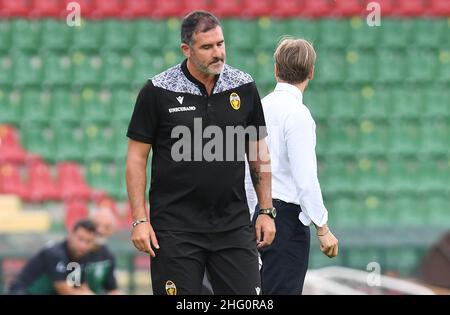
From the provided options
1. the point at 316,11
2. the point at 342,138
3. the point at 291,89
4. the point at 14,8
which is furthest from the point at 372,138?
the point at 291,89

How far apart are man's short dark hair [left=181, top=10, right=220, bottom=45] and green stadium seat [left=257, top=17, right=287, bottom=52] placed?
8.33 meters

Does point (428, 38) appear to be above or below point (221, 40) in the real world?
above

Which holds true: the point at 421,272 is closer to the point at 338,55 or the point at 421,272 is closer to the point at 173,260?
the point at 338,55

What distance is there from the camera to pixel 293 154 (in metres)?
4.71

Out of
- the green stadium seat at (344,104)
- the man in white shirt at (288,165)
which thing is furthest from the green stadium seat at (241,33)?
the man in white shirt at (288,165)

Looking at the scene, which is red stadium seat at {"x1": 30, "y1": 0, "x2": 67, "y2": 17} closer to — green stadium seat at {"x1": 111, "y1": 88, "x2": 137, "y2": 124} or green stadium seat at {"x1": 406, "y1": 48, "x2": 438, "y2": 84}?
green stadium seat at {"x1": 111, "y1": 88, "x2": 137, "y2": 124}

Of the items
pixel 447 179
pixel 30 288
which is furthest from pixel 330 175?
pixel 30 288

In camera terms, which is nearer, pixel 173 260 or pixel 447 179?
pixel 173 260

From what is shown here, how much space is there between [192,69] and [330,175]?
8.02 m

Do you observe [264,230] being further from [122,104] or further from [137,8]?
[137,8]

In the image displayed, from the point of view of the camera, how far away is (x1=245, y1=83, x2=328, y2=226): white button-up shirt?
4.70m

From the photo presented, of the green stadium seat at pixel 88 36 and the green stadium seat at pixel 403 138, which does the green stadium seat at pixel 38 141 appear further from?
the green stadium seat at pixel 403 138

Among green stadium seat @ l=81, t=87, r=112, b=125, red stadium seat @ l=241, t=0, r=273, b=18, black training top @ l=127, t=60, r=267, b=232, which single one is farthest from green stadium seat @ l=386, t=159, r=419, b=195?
black training top @ l=127, t=60, r=267, b=232

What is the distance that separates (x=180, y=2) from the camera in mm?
12719
